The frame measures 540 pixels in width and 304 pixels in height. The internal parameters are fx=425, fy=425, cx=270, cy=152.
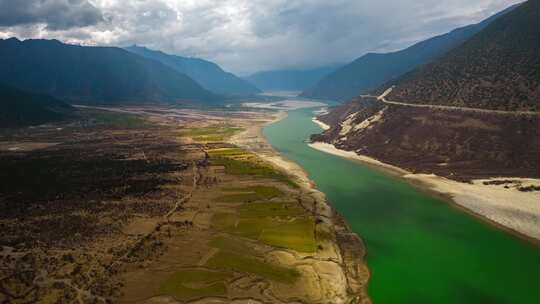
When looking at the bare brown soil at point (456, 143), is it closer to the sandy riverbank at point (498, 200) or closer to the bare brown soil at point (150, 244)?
the sandy riverbank at point (498, 200)

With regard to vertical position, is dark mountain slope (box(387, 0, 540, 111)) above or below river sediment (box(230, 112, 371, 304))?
above

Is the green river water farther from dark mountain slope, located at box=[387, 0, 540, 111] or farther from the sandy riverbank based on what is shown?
dark mountain slope, located at box=[387, 0, 540, 111]

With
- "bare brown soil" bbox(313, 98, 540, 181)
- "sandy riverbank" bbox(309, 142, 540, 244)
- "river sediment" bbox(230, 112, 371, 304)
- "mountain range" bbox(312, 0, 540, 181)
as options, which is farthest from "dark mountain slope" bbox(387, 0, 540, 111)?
"river sediment" bbox(230, 112, 371, 304)

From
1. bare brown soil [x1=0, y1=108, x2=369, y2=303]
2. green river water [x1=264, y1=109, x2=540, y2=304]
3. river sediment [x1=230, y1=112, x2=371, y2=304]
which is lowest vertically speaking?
green river water [x1=264, y1=109, x2=540, y2=304]

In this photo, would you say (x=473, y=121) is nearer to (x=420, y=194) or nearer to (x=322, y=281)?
(x=420, y=194)

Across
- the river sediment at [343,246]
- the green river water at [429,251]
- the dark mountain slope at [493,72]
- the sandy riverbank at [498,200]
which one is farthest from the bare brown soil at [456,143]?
the river sediment at [343,246]
